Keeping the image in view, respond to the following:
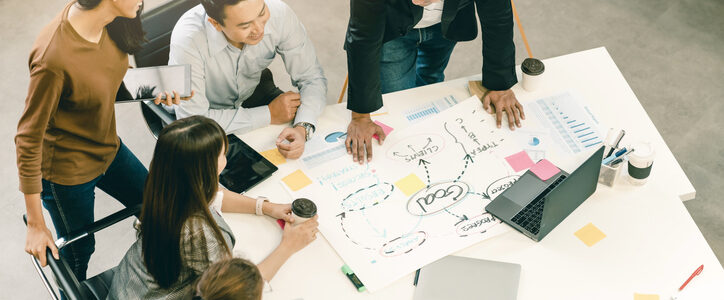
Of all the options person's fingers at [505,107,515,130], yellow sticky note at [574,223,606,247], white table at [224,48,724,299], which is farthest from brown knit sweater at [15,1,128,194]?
yellow sticky note at [574,223,606,247]

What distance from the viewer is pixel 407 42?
7.32 feet

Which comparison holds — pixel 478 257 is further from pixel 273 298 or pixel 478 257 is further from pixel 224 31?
pixel 224 31

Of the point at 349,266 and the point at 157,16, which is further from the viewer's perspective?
the point at 157,16

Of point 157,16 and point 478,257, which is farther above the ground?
point 157,16

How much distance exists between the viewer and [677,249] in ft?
5.67

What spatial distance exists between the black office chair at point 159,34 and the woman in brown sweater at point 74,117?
164mm

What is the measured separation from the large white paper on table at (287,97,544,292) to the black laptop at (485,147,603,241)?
0.11ft

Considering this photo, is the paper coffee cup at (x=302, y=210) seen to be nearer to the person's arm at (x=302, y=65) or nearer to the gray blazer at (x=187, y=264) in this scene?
the gray blazer at (x=187, y=264)

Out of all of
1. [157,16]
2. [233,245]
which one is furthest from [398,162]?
[157,16]

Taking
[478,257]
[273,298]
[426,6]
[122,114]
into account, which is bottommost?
[122,114]

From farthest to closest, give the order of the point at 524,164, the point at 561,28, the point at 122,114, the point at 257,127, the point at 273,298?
the point at 561,28
the point at 122,114
the point at 257,127
the point at 524,164
the point at 273,298

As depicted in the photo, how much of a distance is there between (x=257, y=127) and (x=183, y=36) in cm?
35

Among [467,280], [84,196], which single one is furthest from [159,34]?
[467,280]

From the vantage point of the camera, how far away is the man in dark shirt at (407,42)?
6.29 ft
